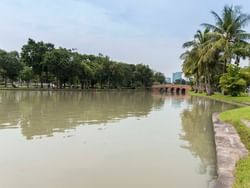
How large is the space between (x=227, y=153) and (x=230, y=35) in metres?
26.9

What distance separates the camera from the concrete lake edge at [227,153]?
181 inches

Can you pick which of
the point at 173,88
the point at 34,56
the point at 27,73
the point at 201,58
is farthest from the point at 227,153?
the point at 173,88

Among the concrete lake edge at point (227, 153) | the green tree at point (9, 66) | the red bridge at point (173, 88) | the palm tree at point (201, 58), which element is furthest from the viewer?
the red bridge at point (173, 88)

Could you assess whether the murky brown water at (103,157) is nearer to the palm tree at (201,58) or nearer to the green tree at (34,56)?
the palm tree at (201,58)

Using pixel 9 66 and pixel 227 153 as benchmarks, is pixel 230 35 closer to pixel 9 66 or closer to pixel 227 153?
pixel 227 153

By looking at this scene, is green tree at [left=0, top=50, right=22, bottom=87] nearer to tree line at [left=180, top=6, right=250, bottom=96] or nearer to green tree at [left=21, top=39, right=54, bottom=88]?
green tree at [left=21, top=39, right=54, bottom=88]

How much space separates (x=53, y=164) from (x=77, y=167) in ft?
1.65

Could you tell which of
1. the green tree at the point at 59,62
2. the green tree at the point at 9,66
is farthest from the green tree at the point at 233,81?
the green tree at the point at 9,66

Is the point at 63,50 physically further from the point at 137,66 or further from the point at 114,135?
the point at 114,135

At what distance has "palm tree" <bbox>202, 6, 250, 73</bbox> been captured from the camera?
97.2 ft

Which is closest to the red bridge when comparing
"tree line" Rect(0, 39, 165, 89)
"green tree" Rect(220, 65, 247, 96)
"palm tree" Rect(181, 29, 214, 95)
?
"tree line" Rect(0, 39, 165, 89)

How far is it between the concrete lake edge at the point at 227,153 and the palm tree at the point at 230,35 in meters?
22.1

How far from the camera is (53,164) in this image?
228 inches

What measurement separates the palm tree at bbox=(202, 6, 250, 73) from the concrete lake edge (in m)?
22.1
